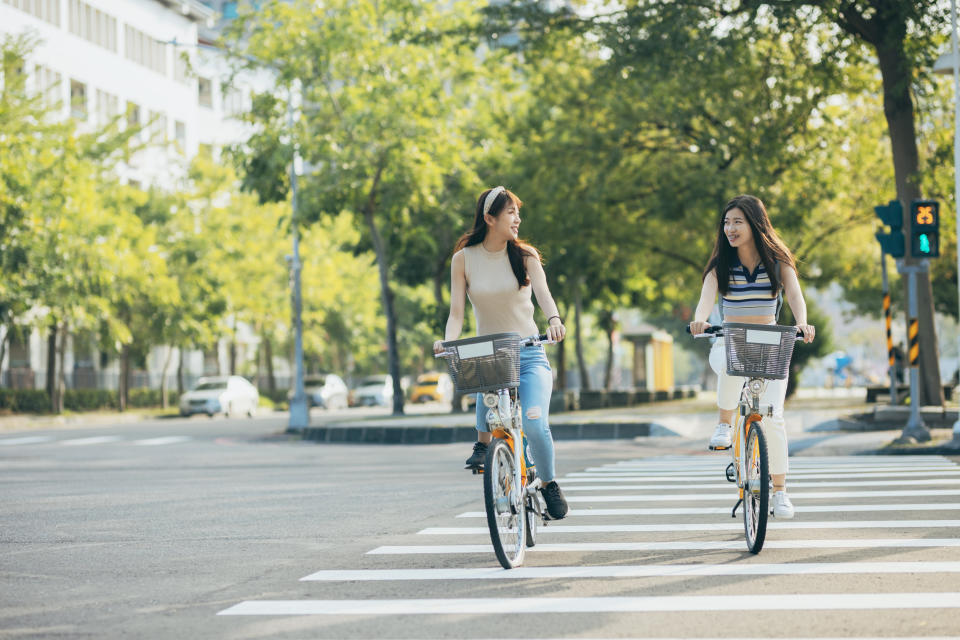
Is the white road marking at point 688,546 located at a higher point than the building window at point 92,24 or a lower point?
lower

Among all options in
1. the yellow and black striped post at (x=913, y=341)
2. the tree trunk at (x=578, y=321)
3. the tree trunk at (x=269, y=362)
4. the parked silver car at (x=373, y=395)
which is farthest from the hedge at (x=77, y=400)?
the yellow and black striped post at (x=913, y=341)

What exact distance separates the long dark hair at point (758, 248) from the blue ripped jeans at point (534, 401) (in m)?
1.23

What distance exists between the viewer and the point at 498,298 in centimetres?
723

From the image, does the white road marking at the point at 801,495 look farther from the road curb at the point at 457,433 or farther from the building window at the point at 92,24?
the building window at the point at 92,24

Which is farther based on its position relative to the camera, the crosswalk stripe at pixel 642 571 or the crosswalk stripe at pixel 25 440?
the crosswalk stripe at pixel 25 440

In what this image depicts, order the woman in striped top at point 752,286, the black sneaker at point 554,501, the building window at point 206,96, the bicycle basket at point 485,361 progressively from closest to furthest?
the bicycle basket at point 485,361, the black sneaker at point 554,501, the woman in striped top at point 752,286, the building window at point 206,96

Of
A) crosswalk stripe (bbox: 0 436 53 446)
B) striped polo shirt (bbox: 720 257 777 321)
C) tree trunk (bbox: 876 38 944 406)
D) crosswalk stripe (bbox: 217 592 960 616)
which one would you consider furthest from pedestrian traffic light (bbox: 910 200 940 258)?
crosswalk stripe (bbox: 0 436 53 446)

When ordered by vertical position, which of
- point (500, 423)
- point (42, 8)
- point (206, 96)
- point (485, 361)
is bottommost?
point (500, 423)

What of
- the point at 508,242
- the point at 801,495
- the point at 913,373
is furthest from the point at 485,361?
the point at 913,373

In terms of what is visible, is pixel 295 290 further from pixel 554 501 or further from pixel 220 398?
pixel 554 501

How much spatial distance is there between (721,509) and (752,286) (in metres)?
2.61

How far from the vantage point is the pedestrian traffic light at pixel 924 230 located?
632 inches

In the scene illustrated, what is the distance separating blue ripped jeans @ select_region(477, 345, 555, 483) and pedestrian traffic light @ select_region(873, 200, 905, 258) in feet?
33.1

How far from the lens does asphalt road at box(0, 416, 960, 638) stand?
18.0 ft
